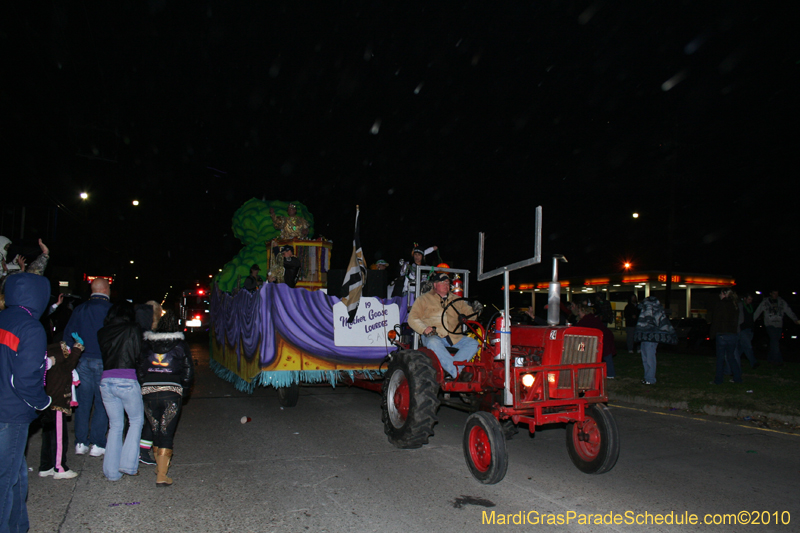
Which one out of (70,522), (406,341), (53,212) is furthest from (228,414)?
(53,212)

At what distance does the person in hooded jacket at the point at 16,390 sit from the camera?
3.05 m

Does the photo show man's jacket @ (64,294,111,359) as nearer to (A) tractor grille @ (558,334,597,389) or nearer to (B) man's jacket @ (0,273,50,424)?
(B) man's jacket @ (0,273,50,424)

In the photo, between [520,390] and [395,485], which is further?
[520,390]

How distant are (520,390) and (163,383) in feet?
10.9

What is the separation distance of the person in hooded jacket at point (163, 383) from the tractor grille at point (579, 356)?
11.9 feet

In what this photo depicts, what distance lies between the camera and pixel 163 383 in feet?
15.9

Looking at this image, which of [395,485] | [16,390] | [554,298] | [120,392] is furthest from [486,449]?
[16,390]

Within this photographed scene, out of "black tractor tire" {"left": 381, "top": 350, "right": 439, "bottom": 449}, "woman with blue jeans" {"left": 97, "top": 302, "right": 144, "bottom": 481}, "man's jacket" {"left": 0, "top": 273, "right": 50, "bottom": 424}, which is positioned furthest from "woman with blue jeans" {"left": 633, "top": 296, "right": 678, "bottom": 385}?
"man's jacket" {"left": 0, "top": 273, "right": 50, "bottom": 424}

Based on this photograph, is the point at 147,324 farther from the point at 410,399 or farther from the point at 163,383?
the point at 410,399

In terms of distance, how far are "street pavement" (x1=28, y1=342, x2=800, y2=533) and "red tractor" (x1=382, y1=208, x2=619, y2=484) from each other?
0.84 ft

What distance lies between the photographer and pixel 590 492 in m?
4.54

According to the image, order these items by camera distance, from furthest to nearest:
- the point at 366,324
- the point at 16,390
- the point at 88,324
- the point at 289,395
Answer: the point at 289,395 → the point at 366,324 → the point at 88,324 → the point at 16,390

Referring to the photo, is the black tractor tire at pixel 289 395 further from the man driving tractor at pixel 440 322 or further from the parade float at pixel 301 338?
the man driving tractor at pixel 440 322

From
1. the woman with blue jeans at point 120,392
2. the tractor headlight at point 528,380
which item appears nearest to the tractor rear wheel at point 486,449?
the tractor headlight at point 528,380
